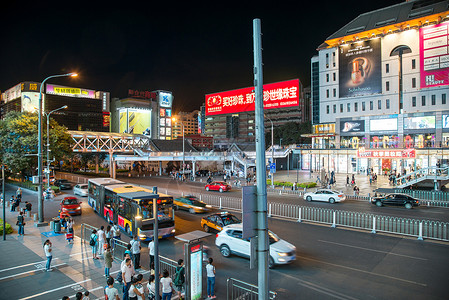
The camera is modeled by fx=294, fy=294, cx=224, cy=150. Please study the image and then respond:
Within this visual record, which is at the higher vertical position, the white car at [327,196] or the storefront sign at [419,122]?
the storefront sign at [419,122]

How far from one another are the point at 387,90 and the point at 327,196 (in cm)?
3505

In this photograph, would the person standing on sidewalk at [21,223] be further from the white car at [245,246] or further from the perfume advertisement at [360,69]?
the perfume advertisement at [360,69]

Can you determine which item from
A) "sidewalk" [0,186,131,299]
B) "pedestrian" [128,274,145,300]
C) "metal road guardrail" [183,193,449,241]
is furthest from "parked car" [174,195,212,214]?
"pedestrian" [128,274,145,300]

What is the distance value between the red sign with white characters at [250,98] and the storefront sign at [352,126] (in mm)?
18099

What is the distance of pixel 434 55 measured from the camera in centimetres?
4600

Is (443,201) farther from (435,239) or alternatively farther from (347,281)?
(347,281)

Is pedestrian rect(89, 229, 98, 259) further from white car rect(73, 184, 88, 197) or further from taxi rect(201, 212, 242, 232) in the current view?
white car rect(73, 184, 88, 197)

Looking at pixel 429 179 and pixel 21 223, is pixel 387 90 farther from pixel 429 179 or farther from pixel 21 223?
pixel 21 223

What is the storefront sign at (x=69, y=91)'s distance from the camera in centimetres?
11025

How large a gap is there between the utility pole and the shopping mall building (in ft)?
131

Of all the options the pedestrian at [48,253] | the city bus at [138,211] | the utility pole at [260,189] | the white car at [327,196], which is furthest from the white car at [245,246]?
the white car at [327,196]

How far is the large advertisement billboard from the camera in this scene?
44.9 meters

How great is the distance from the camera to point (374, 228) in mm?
16828

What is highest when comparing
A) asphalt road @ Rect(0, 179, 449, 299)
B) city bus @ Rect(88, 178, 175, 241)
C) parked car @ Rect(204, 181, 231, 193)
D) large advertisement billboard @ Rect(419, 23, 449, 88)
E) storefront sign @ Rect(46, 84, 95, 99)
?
storefront sign @ Rect(46, 84, 95, 99)
